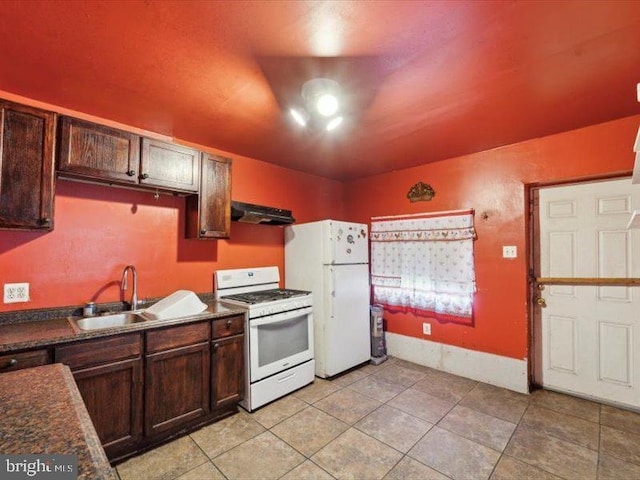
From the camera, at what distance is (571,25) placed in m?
1.40

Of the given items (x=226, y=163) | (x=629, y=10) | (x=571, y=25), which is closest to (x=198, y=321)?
(x=226, y=163)

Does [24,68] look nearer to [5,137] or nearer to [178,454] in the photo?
[5,137]

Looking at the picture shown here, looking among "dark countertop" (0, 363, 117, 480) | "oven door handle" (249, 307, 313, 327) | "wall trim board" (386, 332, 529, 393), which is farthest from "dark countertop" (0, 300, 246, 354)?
"wall trim board" (386, 332, 529, 393)

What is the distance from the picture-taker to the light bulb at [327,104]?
1.86m

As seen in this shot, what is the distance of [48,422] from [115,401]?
128cm

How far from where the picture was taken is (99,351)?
183 centimetres

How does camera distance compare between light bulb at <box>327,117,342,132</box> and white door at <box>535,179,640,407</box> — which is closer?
light bulb at <box>327,117,342,132</box>

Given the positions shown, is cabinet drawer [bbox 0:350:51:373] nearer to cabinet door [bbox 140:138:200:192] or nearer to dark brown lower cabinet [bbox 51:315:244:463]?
dark brown lower cabinet [bbox 51:315:244:463]

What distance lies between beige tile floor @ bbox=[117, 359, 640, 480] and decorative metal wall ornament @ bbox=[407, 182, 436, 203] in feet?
6.73

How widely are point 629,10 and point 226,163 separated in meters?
2.75

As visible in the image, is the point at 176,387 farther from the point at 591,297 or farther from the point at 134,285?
the point at 591,297

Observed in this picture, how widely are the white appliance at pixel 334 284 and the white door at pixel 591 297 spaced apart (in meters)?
1.77

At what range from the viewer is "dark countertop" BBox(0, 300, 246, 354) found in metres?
1.60

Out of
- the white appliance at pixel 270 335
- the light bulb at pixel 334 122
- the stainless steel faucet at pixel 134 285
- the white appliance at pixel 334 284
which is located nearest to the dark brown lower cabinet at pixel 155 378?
the white appliance at pixel 270 335
